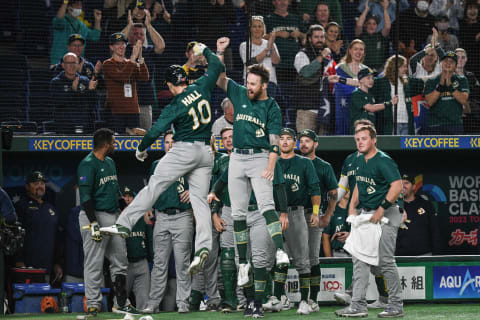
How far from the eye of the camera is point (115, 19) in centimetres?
1160

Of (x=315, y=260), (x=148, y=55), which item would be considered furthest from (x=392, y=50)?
(x=315, y=260)

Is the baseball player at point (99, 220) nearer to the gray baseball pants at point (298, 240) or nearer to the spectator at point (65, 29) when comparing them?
the gray baseball pants at point (298, 240)

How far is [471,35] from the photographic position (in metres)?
12.3

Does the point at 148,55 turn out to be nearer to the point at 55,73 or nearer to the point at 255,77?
the point at 55,73

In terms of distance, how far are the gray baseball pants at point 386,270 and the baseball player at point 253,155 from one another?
0.90 metres

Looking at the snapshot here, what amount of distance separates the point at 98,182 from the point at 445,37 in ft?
22.8

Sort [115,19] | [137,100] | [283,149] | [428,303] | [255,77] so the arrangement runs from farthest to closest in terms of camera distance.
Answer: [115,19]
[137,100]
[428,303]
[283,149]
[255,77]

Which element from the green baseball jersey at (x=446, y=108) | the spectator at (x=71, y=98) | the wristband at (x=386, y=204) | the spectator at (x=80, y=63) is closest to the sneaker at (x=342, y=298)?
the wristband at (x=386, y=204)

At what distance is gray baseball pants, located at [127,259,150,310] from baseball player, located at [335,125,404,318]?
9.65ft

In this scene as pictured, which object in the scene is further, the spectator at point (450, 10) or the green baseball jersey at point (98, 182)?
the spectator at point (450, 10)

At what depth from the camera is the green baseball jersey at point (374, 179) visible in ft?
24.3

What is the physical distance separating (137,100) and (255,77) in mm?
3837

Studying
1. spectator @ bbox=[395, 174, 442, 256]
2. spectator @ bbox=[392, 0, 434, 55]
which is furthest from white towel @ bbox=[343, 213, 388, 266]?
spectator @ bbox=[392, 0, 434, 55]

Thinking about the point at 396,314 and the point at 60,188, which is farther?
the point at 60,188
